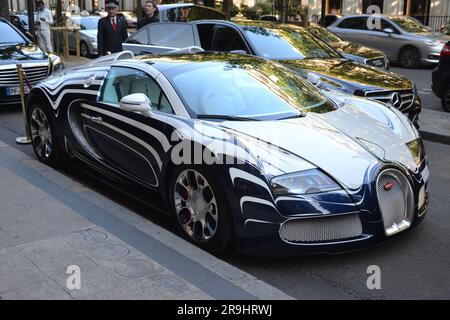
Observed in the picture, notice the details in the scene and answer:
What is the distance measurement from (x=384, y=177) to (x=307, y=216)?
68 centimetres

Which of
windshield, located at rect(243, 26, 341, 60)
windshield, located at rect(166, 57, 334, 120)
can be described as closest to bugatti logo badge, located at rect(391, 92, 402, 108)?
windshield, located at rect(243, 26, 341, 60)

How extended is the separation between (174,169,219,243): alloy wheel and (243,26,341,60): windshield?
435cm

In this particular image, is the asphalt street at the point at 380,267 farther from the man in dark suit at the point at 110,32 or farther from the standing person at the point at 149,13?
the standing person at the point at 149,13

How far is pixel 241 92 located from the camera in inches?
189

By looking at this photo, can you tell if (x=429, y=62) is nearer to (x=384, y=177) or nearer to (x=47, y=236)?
(x=384, y=177)

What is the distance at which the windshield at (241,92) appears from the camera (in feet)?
15.1

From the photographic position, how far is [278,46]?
848cm

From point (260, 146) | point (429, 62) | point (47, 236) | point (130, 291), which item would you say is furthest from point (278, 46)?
point (429, 62)

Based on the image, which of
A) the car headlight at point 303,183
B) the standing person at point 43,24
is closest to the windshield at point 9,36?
the standing person at point 43,24

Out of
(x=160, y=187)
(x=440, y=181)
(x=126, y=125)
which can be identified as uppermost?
(x=126, y=125)

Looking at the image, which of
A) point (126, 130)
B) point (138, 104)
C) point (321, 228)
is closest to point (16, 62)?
point (126, 130)

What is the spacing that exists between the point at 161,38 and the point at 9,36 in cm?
324

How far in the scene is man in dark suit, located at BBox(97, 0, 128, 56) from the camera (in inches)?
399
